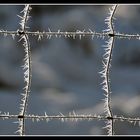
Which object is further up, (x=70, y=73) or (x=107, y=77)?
(x=70, y=73)

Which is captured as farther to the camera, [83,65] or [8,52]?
[83,65]

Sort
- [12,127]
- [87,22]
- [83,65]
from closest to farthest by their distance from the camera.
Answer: [12,127], [87,22], [83,65]

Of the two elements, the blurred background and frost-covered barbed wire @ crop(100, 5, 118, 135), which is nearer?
frost-covered barbed wire @ crop(100, 5, 118, 135)

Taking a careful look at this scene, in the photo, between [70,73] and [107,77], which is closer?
[107,77]

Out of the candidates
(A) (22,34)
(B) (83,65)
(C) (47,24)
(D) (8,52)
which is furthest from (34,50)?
(A) (22,34)

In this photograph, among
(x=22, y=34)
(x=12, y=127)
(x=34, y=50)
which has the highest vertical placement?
(x=34, y=50)

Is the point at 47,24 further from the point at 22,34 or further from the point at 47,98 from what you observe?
the point at 22,34

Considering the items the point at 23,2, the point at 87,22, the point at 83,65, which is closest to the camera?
the point at 23,2

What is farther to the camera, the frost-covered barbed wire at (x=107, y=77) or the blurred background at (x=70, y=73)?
the blurred background at (x=70, y=73)
